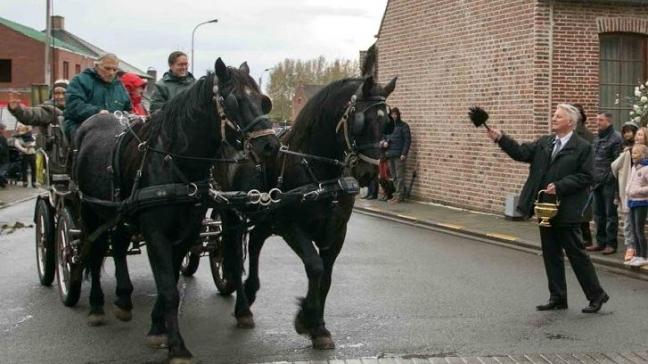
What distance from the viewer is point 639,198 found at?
9.98m

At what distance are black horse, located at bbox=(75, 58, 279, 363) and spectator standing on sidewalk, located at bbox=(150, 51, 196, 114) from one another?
1378mm

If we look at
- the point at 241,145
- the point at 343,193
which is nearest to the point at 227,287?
the point at 343,193

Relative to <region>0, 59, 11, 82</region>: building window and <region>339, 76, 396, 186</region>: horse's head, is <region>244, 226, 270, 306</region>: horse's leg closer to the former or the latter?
<region>339, 76, 396, 186</region>: horse's head

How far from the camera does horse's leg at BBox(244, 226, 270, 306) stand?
274 inches

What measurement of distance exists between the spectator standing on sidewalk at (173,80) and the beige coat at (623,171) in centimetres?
611

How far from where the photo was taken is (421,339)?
6.52 metres

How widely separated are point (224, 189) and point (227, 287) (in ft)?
4.66

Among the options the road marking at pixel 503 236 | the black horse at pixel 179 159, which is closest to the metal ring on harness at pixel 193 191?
the black horse at pixel 179 159

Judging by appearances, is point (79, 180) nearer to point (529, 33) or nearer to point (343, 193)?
point (343, 193)

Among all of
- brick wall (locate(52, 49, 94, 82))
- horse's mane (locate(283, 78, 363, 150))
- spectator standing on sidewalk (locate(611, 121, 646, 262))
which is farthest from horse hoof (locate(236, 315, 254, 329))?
brick wall (locate(52, 49, 94, 82))

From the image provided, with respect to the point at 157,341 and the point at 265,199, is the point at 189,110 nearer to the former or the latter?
the point at 265,199

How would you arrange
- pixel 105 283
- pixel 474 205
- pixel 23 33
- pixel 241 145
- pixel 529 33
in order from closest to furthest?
pixel 241 145 → pixel 105 283 → pixel 529 33 → pixel 474 205 → pixel 23 33

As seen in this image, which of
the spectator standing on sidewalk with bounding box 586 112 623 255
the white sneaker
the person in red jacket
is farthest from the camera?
the spectator standing on sidewalk with bounding box 586 112 623 255

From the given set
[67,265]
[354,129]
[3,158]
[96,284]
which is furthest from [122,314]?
[3,158]
